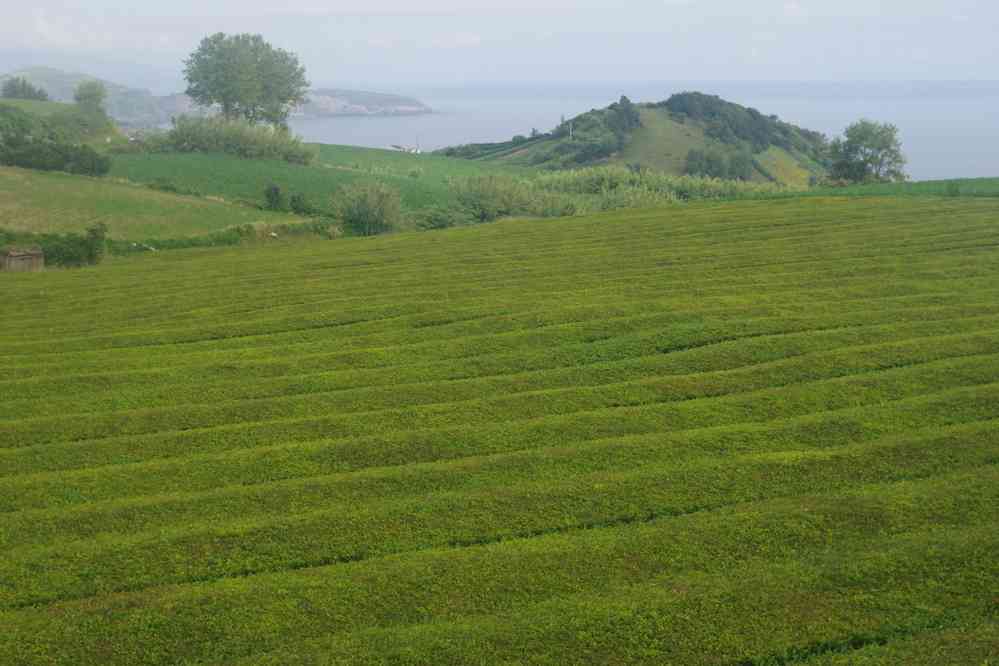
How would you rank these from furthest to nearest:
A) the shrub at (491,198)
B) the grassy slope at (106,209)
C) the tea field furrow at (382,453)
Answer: the shrub at (491,198) → the grassy slope at (106,209) → the tea field furrow at (382,453)

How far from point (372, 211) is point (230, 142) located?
28.8 meters

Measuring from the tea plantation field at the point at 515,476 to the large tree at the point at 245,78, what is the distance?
7149 centimetres

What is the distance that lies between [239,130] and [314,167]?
6772 mm

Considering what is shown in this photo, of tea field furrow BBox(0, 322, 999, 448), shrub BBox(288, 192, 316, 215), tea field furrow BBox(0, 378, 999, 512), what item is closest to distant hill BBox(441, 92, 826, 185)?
shrub BBox(288, 192, 316, 215)

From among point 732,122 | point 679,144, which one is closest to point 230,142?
point 679,144

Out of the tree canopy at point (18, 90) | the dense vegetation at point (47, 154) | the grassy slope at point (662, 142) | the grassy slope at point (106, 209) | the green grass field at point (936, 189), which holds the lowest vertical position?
the grassy slope at point (106, 209)

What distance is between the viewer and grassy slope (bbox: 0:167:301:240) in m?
40.2

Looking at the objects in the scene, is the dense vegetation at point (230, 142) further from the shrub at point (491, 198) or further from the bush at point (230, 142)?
the shrub at point (491, 198)

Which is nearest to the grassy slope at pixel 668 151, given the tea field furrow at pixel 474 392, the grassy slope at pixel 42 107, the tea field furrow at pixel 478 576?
the grassy slope at pixel 42 107

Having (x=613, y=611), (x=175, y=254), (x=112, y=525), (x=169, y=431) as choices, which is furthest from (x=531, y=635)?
(x=175, y=254)

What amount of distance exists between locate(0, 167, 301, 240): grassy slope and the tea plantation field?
20839 mm

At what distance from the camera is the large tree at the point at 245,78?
285ft

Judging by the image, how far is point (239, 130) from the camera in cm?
6875

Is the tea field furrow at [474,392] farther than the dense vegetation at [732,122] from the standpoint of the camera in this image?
No
